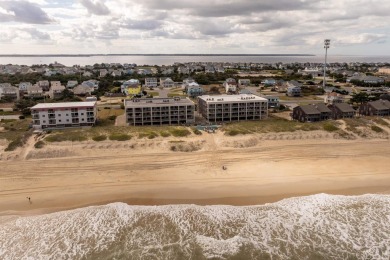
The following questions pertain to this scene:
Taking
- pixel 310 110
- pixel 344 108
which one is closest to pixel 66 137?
pixel 310 110

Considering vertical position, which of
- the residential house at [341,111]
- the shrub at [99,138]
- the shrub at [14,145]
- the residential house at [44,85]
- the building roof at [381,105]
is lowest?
the shrub at [14,145]

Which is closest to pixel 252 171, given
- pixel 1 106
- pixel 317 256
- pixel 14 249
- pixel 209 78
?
pixel 317 256

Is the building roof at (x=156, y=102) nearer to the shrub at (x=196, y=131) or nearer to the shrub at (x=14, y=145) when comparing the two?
the shrub at (x=196, y=131)

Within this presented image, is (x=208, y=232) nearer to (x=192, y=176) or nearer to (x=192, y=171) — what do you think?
(x=192, y=176)

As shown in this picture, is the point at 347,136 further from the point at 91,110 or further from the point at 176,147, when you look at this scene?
the point at 91,110

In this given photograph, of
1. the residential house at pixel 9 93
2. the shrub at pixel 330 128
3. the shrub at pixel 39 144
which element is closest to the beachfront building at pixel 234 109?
the shrub at pixel 330 128

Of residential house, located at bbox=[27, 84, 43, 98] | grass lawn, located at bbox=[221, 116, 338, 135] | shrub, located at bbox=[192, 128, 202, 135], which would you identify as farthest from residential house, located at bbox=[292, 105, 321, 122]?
residential house, located at bbox=[27, 84, 43, 98]

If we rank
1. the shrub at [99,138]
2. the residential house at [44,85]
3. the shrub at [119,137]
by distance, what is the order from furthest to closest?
the residential house at [44,85]
the shrub at [119,137]
the shrub at [99,138]

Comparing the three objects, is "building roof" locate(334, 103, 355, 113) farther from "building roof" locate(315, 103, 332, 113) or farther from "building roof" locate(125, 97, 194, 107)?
Result: "building roof" locate(125, 97, 194, 107)
